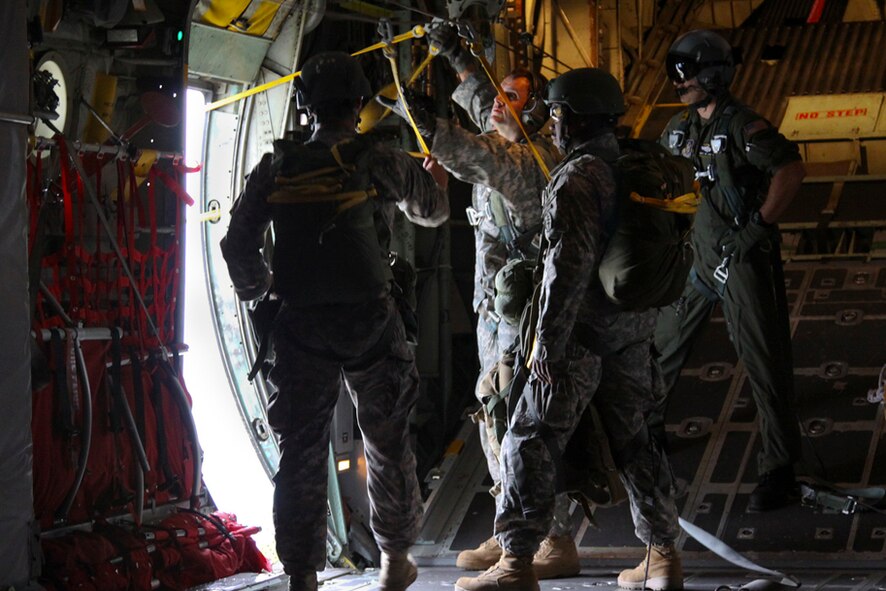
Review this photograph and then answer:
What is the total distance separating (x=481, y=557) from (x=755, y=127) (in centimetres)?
246

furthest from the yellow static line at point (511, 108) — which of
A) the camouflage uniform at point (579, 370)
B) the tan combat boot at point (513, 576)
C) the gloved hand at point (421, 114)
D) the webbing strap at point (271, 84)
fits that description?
the tan combat boot at point (513, 576)

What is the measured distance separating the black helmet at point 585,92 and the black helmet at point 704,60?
4.83ft

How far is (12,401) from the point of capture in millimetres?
4461

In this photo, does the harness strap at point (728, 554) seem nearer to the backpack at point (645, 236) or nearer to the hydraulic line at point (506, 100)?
the backpack at point (645, 236)

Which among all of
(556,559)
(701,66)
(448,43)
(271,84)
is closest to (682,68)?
(701,66)

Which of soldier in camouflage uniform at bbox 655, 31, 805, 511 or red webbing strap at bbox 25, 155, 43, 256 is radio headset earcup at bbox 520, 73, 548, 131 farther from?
red webbing strap at bbox 25, 155, 43, 256

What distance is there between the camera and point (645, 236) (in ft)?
16.0

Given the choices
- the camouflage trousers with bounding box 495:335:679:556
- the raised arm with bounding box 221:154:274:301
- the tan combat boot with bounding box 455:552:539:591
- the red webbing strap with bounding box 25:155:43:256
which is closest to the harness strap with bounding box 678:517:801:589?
the camouflage trousers with bounding box 495:335:679:556

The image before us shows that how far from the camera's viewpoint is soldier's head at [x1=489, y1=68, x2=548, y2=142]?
19.8 ft

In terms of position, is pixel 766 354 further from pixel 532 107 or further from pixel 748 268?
pixel 532 107

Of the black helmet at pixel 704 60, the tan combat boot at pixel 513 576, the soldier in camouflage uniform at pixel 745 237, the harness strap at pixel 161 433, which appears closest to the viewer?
the tan combat boot at pixel 513 576

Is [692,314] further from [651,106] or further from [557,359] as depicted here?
[651,106]

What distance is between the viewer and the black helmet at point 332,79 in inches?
196

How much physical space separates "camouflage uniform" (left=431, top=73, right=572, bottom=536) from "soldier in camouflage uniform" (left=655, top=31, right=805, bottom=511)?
853 mm
